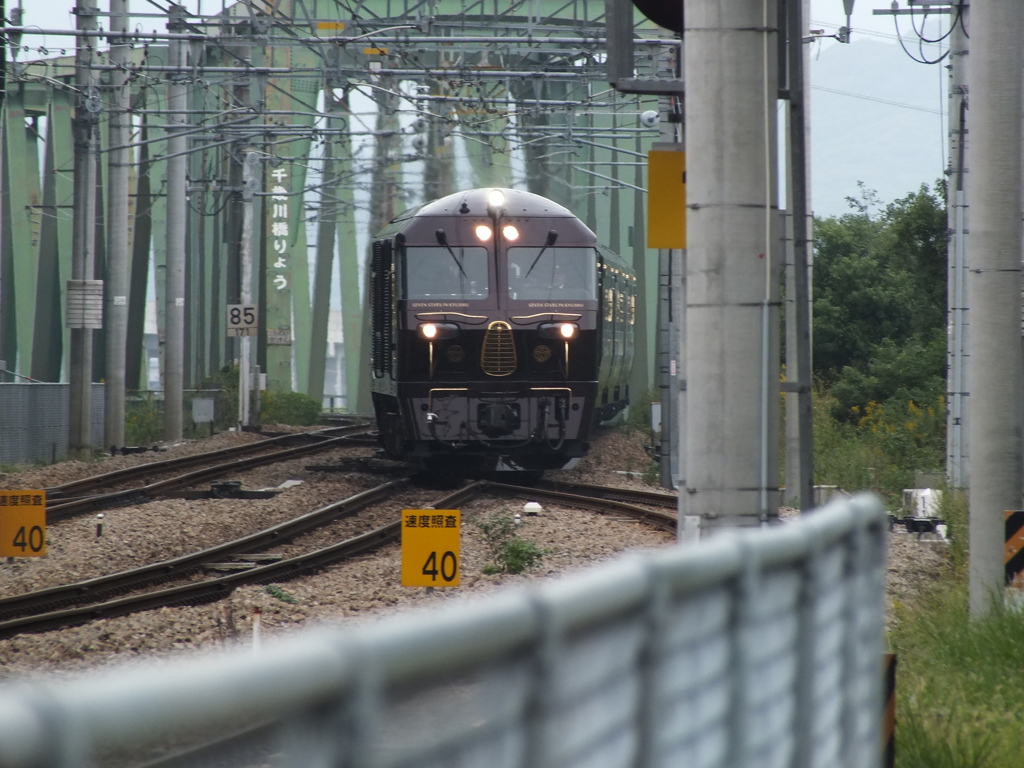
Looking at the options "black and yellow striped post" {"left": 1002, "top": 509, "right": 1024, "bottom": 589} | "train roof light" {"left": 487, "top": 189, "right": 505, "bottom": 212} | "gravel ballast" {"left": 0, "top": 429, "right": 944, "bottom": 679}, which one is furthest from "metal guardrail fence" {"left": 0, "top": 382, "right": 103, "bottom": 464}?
"black and yellow striped post" {"left": 1002, "top": 509, "right": 1024, "bottom": 589}

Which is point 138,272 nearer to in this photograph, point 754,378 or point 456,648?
point 754,378

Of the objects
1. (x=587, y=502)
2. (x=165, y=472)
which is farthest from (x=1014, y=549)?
(x=165, y=472)

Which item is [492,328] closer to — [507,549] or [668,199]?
[507,549]

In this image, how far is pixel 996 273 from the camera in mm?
8164

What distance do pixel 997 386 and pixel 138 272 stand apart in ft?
117

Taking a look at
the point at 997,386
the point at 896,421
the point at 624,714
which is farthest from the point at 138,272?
the point at 624,714

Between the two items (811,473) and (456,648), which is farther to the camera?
(811,473)

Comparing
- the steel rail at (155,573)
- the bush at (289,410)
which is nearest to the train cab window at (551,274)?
the steel rail at (155,573)

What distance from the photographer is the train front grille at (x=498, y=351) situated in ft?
54.5

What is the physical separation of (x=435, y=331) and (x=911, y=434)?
25.7 ft

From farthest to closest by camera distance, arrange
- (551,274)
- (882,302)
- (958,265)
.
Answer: (882,302) → (551,274) → (958,265)

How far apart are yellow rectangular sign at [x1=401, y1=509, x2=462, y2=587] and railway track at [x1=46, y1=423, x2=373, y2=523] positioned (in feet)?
21.0

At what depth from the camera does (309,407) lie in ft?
110

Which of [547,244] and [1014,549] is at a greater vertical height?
[547,244]
